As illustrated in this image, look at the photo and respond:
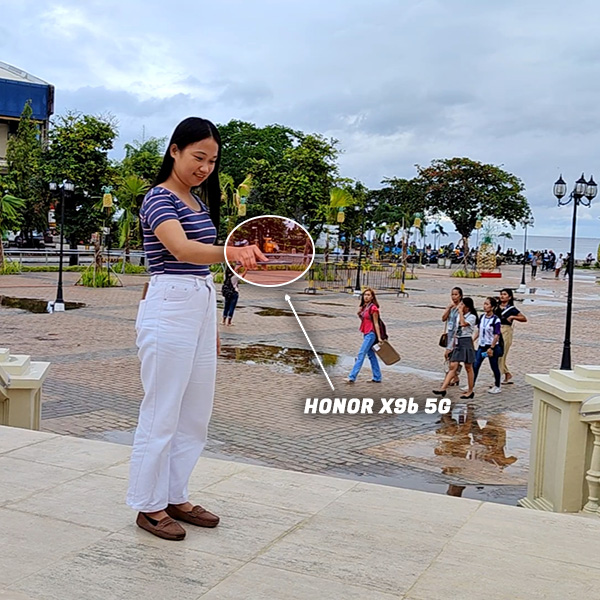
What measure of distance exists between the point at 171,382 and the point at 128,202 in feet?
103

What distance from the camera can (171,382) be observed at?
3389 millimetres

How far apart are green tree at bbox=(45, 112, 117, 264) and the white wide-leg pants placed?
1230 inches

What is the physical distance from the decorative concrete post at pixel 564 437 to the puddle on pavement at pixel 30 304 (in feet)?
48.6

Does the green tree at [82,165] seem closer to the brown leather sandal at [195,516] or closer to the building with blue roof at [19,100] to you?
the building with blue roof at [19,100]

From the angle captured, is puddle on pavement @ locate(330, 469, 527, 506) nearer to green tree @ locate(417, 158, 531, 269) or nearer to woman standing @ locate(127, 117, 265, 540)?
woman standing @ locate(127, 117, 265, 540)

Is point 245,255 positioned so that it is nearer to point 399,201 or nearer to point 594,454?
point 594,454

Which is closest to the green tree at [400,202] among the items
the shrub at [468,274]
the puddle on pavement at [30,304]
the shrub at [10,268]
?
the shrub at [468,274]

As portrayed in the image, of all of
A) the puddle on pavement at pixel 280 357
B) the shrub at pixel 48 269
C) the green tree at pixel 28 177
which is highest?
the green tree at pixel 28 177

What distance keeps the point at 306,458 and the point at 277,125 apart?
58.3m

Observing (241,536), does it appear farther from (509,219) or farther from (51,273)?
(509,219)

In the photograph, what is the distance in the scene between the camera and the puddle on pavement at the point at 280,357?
12.3 meters

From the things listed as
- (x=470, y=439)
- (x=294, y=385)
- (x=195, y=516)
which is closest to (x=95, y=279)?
(x=294, y=385)

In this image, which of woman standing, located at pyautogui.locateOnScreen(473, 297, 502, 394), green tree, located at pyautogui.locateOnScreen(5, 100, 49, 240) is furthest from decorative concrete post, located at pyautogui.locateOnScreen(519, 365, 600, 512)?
green tree, located at pyautogui.locateOnScreen(5, 100, 49, 240)

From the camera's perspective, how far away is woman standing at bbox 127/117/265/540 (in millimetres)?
3332
